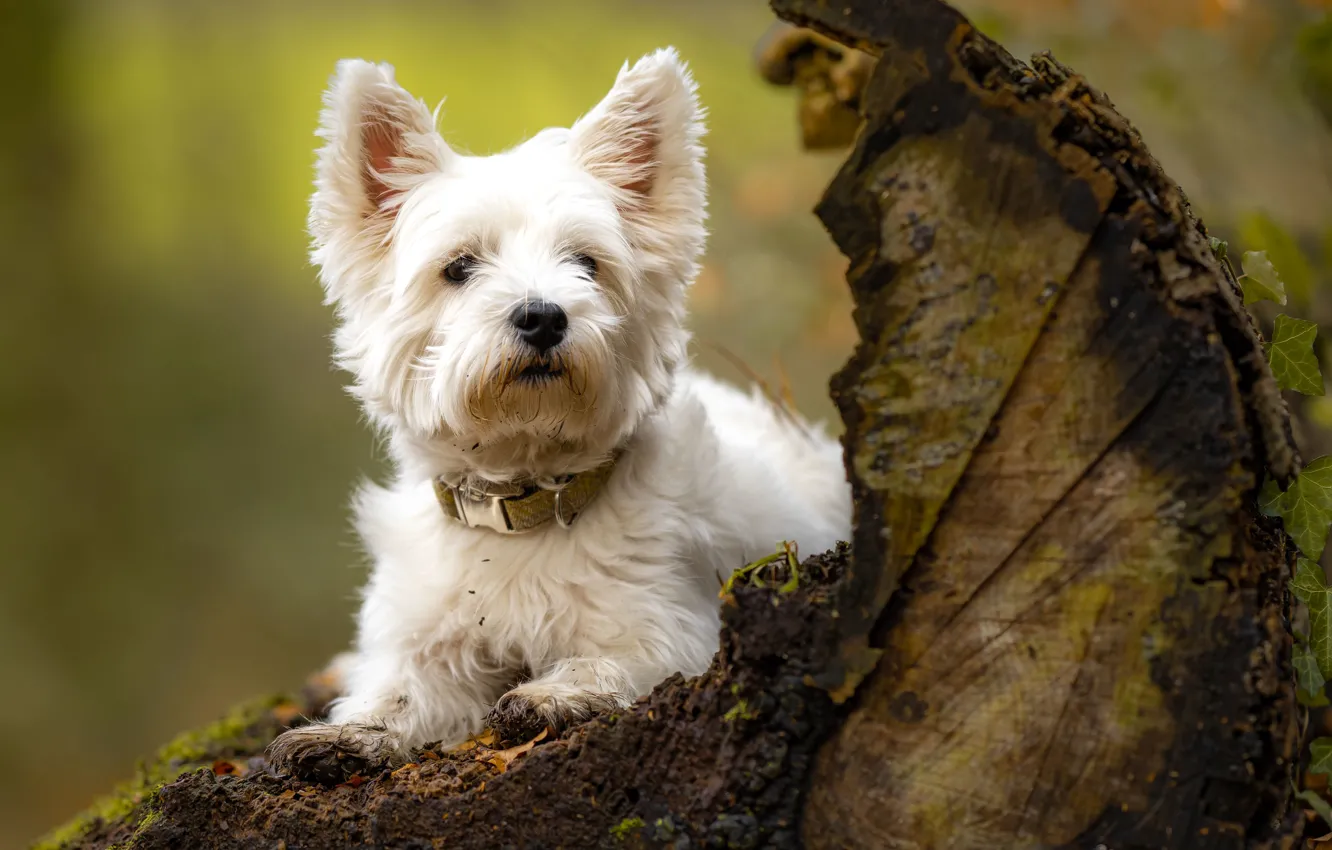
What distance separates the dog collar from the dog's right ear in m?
0.67

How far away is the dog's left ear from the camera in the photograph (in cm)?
279

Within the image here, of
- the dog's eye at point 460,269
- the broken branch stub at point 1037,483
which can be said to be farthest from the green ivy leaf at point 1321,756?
the dog's eye at point 460,269

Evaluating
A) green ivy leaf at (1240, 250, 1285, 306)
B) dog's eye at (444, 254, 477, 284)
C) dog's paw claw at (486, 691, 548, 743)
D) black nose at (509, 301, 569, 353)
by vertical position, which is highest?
green ivy leaf at (1240, 250, 1285, 306)

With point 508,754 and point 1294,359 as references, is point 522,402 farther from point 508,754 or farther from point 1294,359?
point 1294,359

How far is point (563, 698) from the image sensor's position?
2.29 m

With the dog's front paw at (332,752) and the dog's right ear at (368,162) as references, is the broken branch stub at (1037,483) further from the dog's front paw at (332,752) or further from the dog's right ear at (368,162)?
the dog's right ear at (368,162)

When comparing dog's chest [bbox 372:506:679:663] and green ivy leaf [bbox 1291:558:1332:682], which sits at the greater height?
green ivy leaf [bbox 1291:558:1332:682]

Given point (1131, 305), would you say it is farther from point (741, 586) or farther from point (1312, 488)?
point (741, 586)

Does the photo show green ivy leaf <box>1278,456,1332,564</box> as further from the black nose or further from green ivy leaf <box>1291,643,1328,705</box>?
the black nose

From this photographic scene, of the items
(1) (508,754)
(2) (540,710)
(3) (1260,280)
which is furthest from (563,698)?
(3) (1260,280)

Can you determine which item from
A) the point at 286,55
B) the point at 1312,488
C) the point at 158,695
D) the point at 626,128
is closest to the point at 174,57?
the point at 286,55

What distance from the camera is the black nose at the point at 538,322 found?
2.38 metres

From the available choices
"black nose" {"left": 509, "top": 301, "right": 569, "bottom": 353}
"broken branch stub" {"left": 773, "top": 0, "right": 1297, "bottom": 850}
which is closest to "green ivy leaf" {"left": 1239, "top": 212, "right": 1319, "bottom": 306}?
"broken branch stub" {"left": 773, "top": 0, "right": 1297, "bottom": 850}

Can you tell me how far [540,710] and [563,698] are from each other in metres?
0.06
